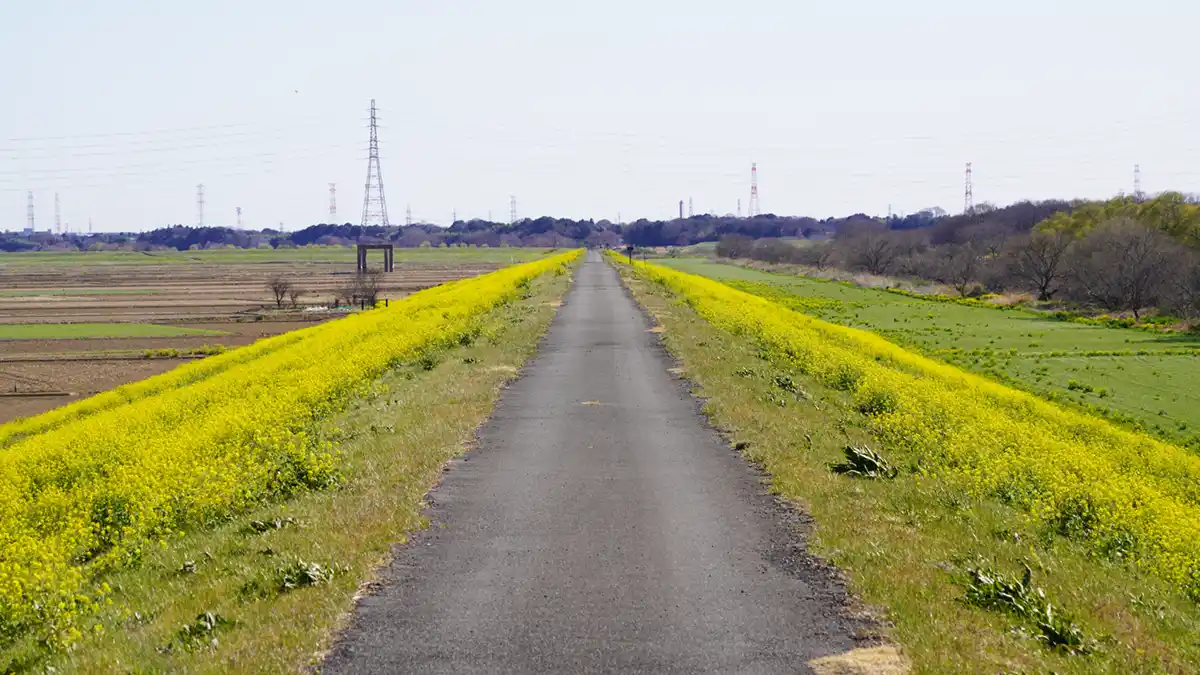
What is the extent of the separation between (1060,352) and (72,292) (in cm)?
10022

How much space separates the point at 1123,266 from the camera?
71312 millimetres

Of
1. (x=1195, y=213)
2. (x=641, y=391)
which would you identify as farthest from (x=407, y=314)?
(x=1195, y=213)

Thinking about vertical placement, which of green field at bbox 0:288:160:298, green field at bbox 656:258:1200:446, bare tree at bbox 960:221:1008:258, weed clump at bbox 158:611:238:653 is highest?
bare tree at bbox 960:221:1008:258

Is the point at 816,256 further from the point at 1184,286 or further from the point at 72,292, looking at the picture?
the point at 72,292

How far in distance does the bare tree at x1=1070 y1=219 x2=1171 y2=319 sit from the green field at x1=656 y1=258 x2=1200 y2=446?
527 centimetres

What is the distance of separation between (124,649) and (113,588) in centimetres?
262

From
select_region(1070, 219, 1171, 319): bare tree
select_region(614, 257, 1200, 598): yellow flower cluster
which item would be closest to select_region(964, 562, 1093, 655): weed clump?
select_region(614, 257, 1200, 598): yellow flower cluster

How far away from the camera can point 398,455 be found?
16.7 m

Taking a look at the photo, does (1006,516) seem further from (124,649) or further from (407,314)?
(407,314)

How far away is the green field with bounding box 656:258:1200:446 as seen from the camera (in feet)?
114

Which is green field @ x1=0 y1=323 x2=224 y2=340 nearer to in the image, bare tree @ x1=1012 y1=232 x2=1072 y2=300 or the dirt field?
the dirt field

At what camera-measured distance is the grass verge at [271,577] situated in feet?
28.2

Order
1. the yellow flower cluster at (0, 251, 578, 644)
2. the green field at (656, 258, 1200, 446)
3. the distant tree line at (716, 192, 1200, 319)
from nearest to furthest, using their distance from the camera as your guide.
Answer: the yellow flower cluster at (0, 251, 578, 644)
the green field at (656, 258, 1200, 446)
the distant tree line at (716, 192, 1200, 319)

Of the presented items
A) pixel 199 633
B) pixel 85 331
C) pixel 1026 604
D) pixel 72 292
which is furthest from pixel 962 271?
pixel 199 633
